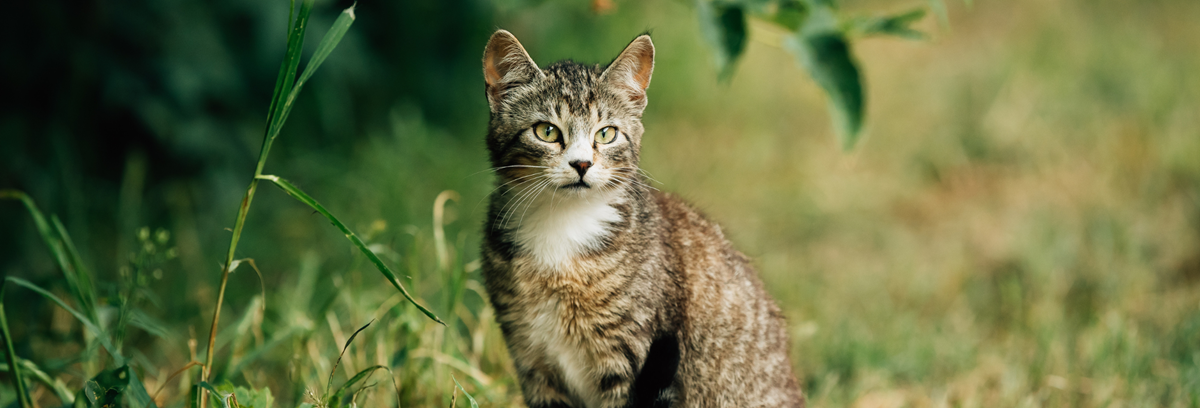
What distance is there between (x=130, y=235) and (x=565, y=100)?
2.83m

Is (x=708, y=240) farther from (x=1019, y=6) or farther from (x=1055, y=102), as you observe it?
(x=1019, y=6)

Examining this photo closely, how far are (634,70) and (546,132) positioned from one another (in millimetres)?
308

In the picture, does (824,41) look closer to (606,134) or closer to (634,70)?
(634,70)

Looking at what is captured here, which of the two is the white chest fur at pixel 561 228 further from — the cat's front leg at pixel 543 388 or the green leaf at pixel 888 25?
the green leaf at pixel 888 25

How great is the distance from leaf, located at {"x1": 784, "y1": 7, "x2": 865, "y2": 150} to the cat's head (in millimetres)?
471

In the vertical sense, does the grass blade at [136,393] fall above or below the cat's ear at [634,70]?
below

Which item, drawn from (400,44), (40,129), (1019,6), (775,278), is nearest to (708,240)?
(775,278)

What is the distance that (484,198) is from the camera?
7.74 feet

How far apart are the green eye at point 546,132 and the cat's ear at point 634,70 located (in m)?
0.20

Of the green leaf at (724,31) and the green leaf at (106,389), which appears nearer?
the green leaf at (106,389)

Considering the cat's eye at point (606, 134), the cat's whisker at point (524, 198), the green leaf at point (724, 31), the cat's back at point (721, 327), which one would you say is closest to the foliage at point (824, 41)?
the green leaf at point (724, 31)

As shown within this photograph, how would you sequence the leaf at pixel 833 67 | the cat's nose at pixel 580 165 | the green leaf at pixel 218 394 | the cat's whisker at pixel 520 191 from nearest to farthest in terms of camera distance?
the green leaf at pixel 218 394 < the cat's nose at pixel 580 165 < the cat's whisker at pixel 520 191 < the leaf at pixel 833 67

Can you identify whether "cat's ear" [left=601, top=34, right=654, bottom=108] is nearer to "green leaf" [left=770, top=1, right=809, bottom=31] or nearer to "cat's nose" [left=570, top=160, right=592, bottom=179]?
"cat's nose" [left=570, top=160, right=592, bottom=179]

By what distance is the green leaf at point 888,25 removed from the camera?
89.8 inches
